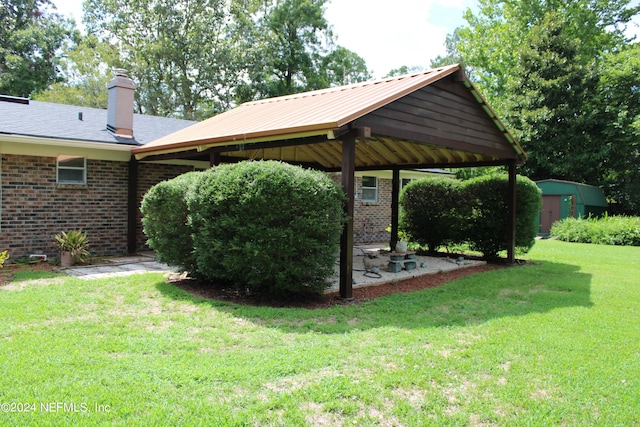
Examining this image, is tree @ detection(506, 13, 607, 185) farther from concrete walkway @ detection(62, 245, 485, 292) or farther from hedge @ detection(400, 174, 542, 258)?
concrete walkway @ detection(62, 245, 485, 292)

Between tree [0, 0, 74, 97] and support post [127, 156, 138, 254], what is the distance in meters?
24.3

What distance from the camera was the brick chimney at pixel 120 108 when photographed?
1182cm

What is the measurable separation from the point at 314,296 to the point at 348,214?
1.35 metres

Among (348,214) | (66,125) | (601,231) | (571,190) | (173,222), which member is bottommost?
(601,231)

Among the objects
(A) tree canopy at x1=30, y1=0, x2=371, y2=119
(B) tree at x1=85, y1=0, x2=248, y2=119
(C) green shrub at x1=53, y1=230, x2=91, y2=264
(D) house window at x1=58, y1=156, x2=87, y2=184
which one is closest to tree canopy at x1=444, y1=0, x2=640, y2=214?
(A) tree canopy at x1=30, y1=0, x2=371, y2=119

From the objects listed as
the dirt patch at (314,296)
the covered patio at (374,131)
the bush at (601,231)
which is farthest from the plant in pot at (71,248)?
the bush at (601,231)

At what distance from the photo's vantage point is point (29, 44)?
31.7 meters

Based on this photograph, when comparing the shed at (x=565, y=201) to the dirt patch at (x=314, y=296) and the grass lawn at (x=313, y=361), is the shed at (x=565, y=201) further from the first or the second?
the grass lawn at (x=313, y=361)

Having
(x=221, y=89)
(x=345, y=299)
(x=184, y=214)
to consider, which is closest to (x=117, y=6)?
(x=221, y=89)

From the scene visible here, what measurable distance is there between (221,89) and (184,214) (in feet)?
81.1

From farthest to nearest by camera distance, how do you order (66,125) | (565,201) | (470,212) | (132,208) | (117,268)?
1. (565,201)
2. (470,212)
3. (132,208)
4. (66,125)
5. (117,268)

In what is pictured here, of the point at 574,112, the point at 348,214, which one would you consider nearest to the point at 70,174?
the point at 348,214

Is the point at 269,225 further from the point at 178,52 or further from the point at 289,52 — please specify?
the point at 289,52

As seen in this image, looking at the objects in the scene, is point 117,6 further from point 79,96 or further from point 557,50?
point 557,50
